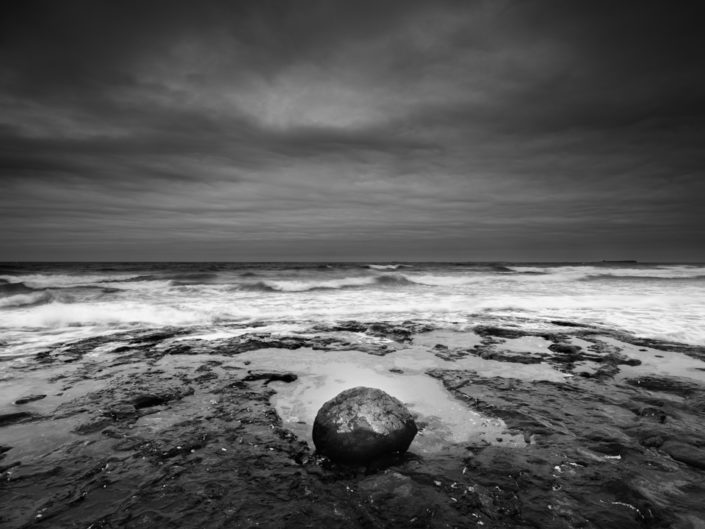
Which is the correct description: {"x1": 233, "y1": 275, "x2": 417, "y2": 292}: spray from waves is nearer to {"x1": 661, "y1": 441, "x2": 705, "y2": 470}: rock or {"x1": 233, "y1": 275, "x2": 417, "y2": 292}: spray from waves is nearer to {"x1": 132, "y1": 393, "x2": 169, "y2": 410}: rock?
{"x1": 132, "y1": 393, "x2": 169, "y2": 410}: rock

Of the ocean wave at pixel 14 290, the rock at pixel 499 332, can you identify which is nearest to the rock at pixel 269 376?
the rock at pixel 499 332

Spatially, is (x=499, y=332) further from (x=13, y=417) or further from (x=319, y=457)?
(x=13, y=417)

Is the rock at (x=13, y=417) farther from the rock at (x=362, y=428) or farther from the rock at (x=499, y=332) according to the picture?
the rock at (x=499, y=332)

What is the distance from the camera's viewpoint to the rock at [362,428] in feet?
10.7

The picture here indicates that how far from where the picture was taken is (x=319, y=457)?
3.36 meters

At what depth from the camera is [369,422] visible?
3.36 m

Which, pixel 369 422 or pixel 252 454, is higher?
pixel 369 422

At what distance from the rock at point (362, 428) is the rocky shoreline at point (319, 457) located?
0.12 metres

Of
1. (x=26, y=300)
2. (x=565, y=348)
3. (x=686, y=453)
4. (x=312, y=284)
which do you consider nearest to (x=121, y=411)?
(x=686, y=453)

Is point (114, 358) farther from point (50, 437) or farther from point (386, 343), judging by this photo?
point (386, 343)

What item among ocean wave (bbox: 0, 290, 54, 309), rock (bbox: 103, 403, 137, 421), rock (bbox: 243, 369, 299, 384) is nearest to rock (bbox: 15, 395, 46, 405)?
rock (bbox: 103, 403, 137, 421)

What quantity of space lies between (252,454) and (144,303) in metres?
12.0

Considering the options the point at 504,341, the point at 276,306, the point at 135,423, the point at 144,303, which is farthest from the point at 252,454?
the point at 144,303

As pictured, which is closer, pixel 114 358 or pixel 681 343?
pixel 114 358
